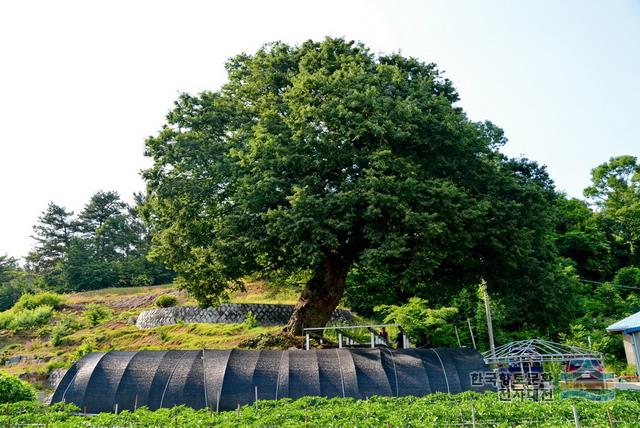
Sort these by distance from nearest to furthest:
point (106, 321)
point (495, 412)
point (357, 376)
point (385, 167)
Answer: point (495, 412), point (357, 376), point (385, 167), point (106, 321)

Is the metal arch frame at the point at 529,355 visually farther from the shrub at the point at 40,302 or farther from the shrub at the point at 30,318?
the shrub at the point at 40,302

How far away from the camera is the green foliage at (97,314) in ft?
97.8

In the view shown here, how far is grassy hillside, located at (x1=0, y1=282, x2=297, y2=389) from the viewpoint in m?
22.6

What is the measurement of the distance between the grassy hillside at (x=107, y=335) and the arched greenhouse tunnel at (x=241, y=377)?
678 cm

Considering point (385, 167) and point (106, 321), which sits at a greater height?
point (385, 167)

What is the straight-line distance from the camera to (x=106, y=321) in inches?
1180

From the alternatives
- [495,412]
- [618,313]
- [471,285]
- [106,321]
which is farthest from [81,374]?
[618,313]

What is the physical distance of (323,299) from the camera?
18.1 meters

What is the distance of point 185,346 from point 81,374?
8.96 meters

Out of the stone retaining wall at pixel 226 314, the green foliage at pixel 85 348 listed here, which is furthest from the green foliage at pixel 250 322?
the green foliage at pixel 85 348

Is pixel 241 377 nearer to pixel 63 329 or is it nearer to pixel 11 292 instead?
pixel 63 329

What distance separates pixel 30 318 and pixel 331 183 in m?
24.6

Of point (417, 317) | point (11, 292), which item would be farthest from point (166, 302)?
point (11, 292)

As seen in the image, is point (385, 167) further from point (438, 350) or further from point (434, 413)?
point (434, 413)
